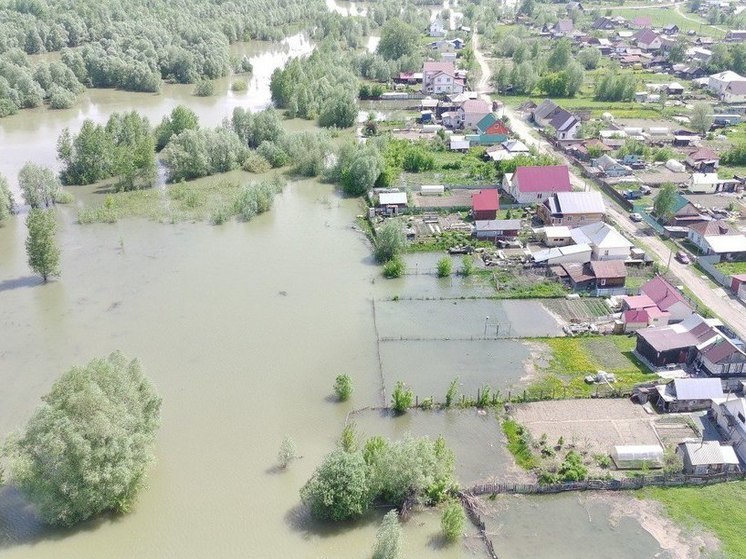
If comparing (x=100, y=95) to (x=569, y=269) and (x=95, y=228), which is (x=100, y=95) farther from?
(x=569, y=269)

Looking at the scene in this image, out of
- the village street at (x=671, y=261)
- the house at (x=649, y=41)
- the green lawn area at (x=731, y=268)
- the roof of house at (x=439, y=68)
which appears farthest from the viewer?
the house at (x=649, y=41)

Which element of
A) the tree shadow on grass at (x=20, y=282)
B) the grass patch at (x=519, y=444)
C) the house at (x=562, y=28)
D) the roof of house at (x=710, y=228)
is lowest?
the grass patch at (x=519, y=444)

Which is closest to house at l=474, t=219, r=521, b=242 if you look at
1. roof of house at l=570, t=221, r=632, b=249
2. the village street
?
roof of house at l=570, t=221, r=632, b=249

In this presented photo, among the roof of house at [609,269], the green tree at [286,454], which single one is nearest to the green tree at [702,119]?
the roof of house at [609,269]

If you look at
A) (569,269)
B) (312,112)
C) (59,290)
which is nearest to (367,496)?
(569,269)

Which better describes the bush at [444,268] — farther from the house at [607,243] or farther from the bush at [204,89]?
the bush at [204,89]

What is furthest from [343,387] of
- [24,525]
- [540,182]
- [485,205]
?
[540,182]
